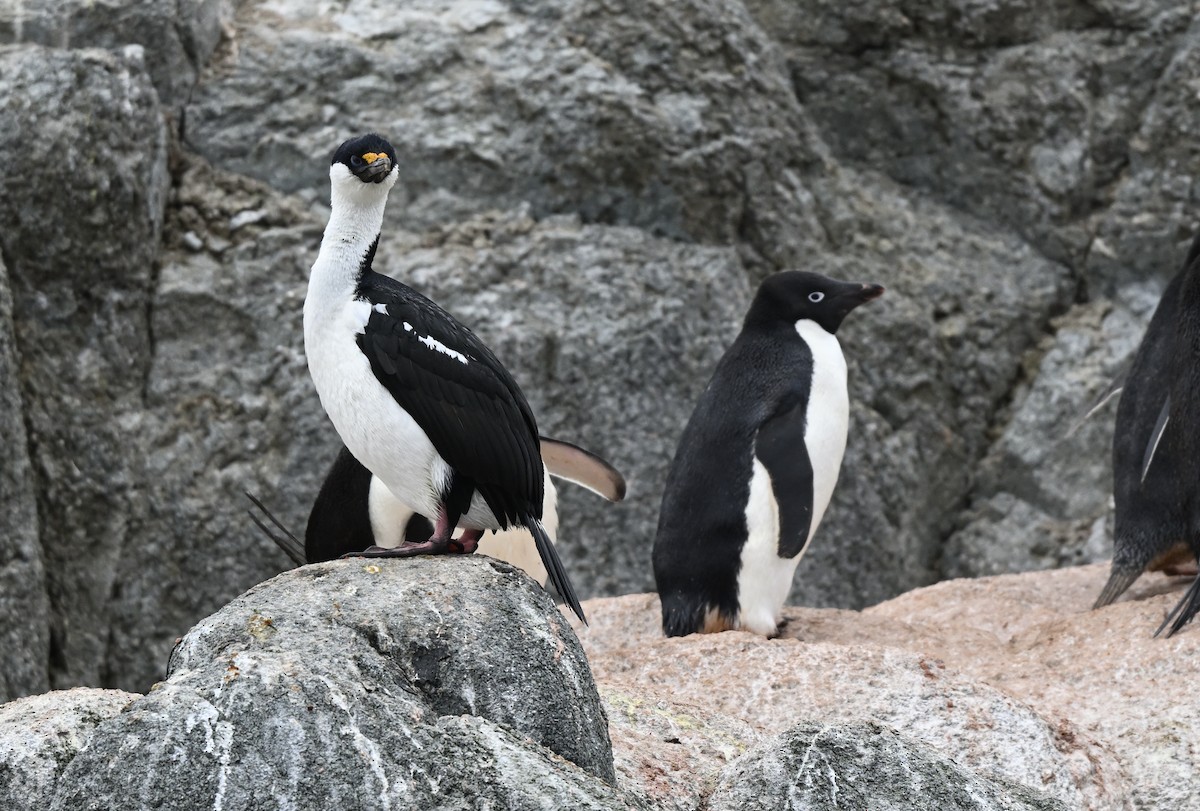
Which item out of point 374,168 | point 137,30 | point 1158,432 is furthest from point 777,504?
point 137,30

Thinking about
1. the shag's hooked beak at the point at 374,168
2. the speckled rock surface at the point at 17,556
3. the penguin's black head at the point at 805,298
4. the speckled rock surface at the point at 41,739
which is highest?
the shag's hooked beak at the point at 374,168

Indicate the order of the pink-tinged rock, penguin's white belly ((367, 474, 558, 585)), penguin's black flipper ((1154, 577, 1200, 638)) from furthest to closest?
penguin's white belly ((367, 474, 558, 585)), penguin's black flipper ((1154, 577, 1200, 638)), the pink-tinged rock

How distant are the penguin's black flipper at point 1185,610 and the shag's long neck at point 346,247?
230 centimetres

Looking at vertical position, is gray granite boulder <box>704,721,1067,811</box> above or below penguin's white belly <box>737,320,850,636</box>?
above

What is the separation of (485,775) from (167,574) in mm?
3717

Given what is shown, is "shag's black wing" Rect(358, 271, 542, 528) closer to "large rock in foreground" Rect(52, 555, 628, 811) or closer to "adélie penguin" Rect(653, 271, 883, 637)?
"large rock in foreground" Rect(52, 555, 628, 811)

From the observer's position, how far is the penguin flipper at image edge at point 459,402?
3037 millimetres

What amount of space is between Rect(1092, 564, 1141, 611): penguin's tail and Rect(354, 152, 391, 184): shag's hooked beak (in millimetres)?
2780

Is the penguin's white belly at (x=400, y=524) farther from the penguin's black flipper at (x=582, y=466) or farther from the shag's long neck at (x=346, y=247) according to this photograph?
the shag's long neck at (x=346, y=247)

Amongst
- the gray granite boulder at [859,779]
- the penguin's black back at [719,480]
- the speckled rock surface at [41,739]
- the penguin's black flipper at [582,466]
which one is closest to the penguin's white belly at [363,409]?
the speckled rock surface at [41,739]

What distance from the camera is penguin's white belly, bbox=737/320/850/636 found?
4773 mm

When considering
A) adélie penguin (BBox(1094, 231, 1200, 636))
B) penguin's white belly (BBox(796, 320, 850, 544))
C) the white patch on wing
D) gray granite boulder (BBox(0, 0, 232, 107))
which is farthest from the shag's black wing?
gray granite boulder (BBox(0, 0, 232, 107))

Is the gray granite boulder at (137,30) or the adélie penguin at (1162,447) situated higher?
the gray granite boulder at (137,30)

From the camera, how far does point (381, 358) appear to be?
3035 mm
